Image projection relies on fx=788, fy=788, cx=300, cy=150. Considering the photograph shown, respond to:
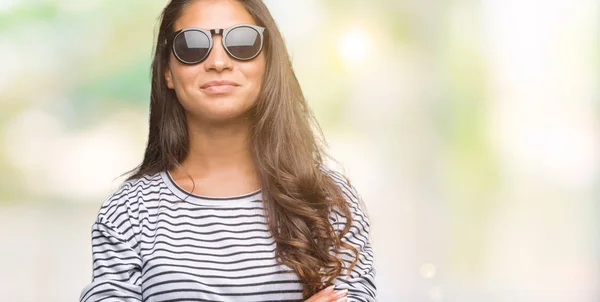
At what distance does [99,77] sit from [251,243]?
1917 mm

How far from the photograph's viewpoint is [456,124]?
12.2 feet

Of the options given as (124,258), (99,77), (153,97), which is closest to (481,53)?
(99,77)

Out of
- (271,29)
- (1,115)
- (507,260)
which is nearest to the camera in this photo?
(271,29)

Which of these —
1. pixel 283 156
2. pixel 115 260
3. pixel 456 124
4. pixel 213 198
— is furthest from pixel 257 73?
pixel 456 124

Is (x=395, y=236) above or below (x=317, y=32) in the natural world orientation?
below

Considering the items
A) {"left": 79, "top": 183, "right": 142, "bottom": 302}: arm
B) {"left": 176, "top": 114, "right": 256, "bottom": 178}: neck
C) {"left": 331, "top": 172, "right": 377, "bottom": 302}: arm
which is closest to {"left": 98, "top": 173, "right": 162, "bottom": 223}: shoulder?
{"left": 79, "top": 183, "right": 142, "bottom": 302}: arm

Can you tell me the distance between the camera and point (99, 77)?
3578 millimetres

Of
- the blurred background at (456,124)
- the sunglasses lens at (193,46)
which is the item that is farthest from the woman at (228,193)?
the blurred background at (456,124)

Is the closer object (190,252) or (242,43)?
(190,252)

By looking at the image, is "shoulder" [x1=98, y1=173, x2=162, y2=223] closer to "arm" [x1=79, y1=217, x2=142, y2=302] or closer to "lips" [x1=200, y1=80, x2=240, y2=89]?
"arm" [x1=79, y1=217, x2=142, y2=302]

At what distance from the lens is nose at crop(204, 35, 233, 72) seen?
1.98 metres

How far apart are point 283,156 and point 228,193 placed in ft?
0.58

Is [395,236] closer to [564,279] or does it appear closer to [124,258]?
[564,279]

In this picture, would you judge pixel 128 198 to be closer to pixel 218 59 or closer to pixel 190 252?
pixel 190 252
